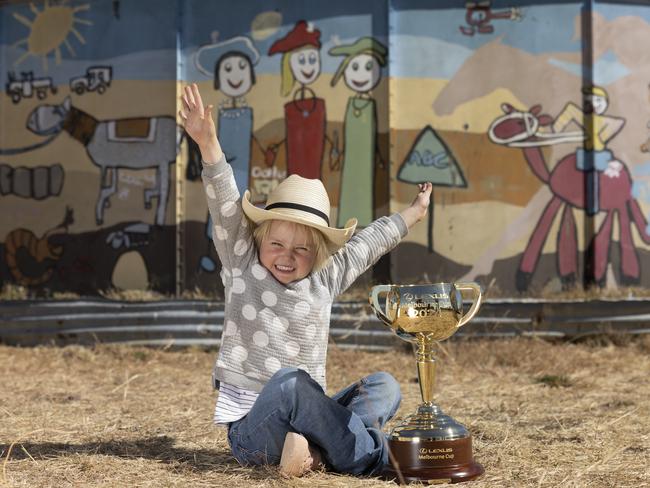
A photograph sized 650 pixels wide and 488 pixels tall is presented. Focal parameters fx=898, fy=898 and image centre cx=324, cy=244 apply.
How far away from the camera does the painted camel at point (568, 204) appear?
31.1ft

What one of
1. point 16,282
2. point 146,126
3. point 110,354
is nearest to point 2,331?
point 110,354

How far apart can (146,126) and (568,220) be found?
15.5 ft

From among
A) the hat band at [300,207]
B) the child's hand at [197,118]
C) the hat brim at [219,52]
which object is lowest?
the hat band at [300,207]

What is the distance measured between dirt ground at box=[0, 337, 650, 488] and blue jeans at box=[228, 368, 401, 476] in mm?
100

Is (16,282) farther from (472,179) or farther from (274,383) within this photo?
(274,383)

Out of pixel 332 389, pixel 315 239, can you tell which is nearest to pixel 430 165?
pixel 332 389

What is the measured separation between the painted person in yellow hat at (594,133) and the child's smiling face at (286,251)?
6391mm

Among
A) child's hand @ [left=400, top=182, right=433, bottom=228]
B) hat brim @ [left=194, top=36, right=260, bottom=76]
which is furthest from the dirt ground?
hat brim @ [left=194, top=36, right=260, bottom=76]

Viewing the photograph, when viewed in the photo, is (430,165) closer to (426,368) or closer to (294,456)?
(426,368)

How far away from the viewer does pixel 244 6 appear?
32.7ft

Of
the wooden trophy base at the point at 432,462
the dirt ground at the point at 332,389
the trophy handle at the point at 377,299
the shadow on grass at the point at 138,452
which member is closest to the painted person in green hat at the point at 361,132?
the dirt ground at the point at 332,389

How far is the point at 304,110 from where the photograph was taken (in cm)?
973

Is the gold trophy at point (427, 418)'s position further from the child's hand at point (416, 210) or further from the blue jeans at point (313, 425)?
the child's hand at point (416, 210)

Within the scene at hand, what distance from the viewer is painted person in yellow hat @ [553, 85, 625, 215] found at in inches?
Result: 375
